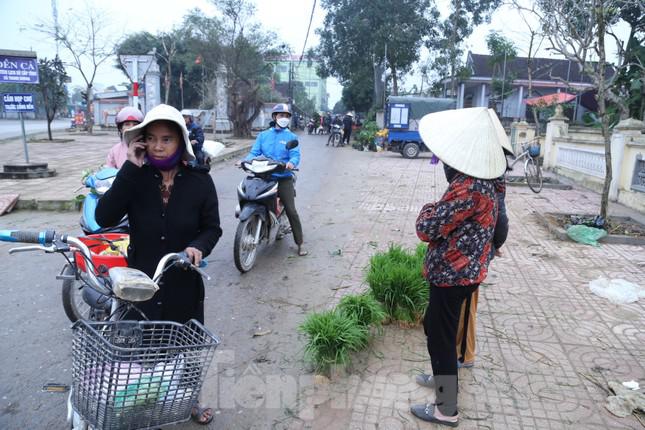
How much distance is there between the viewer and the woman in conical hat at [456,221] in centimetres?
232

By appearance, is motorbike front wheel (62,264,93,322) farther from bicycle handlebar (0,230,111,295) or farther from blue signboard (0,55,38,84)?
blue signboard (0,55,38,84)

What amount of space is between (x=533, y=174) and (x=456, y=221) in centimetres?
982

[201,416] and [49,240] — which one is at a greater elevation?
[49,240]

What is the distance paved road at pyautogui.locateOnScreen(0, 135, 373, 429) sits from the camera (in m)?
2.79

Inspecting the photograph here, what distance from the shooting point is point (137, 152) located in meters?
2.20

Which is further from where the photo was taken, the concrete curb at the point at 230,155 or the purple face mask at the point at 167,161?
the concrete curb at the point at 230,155

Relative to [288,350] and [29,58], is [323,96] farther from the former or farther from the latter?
[288,350]

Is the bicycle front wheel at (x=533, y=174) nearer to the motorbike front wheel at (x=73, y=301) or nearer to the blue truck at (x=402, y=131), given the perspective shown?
the blue truck at (x=402, y=131)

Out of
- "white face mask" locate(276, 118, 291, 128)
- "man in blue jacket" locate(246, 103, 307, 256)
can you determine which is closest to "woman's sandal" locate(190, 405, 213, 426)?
"man in blue jacket" locate(246, 103, 307, 256)

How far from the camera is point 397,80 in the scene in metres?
32.2

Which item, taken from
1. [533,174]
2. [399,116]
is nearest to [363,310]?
[533,174]

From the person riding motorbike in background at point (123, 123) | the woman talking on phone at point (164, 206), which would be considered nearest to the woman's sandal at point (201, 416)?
the woman talking on phone at point (164, 206)

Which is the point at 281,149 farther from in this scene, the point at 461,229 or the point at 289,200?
the point at 461,229

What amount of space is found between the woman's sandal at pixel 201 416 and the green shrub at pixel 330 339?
2.47 ft
